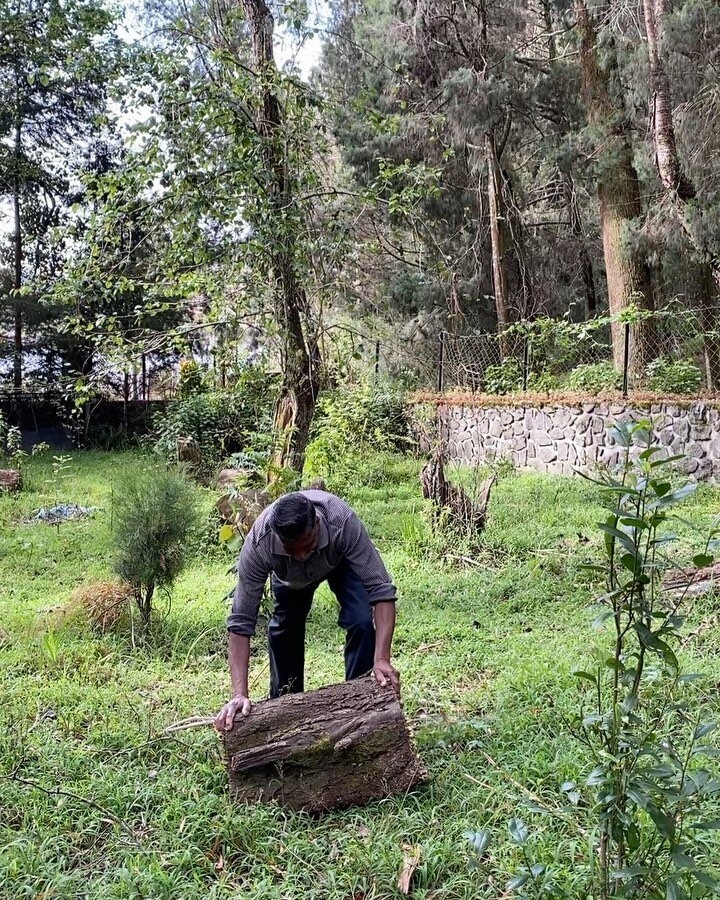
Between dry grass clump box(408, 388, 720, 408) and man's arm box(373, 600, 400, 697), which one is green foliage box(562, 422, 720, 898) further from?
dry grass clump box(408, 388, 720, 408)

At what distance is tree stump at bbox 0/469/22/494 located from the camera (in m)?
9.87

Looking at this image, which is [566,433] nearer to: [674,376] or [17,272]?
[674,376]

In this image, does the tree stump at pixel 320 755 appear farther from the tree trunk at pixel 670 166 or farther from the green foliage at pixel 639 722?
the tree trunk at pixel 670 166

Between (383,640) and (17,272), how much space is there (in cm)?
1591

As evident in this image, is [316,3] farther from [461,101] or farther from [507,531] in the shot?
[461,101]

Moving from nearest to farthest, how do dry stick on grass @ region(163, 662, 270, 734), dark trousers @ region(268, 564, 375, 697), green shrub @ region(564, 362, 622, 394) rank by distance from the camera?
dark trousers @ region(268, 564, 375, 697) → dry stick on grass @ region(163, 662, 270, 734) → green shrub @ region(564, 362, 622, 394)

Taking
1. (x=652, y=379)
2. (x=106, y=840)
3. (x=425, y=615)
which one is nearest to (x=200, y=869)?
(x=106, y=840)

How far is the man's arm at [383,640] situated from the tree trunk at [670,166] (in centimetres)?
663

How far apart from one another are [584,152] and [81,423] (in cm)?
1129

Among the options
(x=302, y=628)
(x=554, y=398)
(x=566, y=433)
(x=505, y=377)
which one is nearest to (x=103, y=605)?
(x=302, y=628)

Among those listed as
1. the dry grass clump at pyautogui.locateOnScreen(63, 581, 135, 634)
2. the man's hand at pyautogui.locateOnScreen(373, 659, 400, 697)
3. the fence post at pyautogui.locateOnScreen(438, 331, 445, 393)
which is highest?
the fence post at pyautogui.locateOnScreen(438, 331, 445, 393)

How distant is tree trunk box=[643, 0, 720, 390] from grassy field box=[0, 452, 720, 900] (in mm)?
3308

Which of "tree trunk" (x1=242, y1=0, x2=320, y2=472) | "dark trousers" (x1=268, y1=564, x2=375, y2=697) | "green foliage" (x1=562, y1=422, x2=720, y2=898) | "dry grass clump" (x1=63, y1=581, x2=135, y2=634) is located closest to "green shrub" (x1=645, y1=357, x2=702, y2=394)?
"tree trunk" (x1=242, y1=0, x2=320, y2=472)

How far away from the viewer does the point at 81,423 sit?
15805mm
